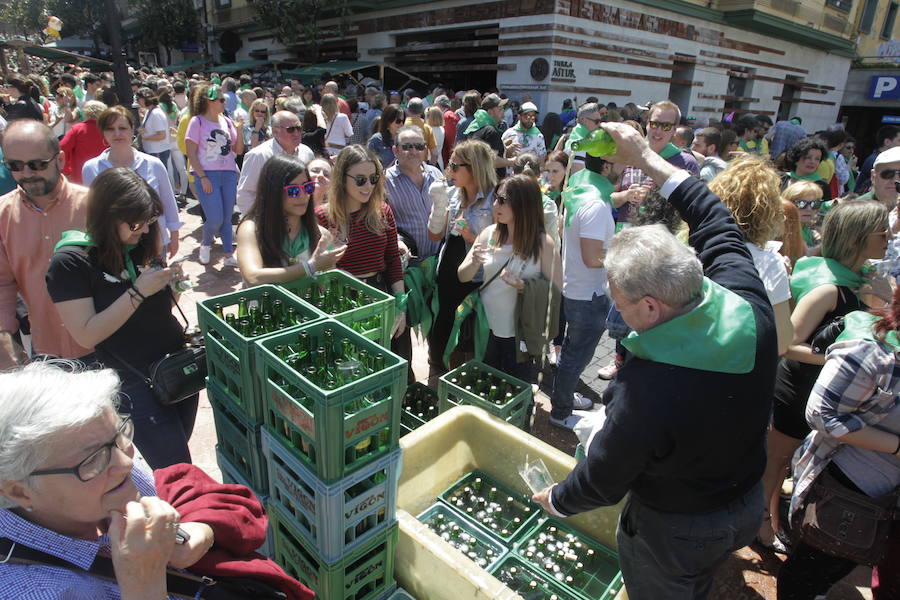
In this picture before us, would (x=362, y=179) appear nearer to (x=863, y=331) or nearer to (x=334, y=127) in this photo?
(x=863, y=331)

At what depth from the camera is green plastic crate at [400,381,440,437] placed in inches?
131

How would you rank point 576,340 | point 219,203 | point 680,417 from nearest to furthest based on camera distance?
1. point 680,417
2. point 576,340
3. point 219,203

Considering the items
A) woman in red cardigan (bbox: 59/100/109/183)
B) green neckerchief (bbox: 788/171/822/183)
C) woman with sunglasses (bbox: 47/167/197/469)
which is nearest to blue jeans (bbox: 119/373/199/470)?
woman with sunglasses (bbox: 47/167/197/469)

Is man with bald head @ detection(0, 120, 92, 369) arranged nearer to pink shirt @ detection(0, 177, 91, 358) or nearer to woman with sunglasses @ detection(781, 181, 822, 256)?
pink shirt @ detection(0, 177, 91, 358)

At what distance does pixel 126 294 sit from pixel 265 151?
3.22 meters

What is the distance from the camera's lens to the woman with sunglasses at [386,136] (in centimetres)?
659

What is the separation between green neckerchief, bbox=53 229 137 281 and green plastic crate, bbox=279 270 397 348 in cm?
66

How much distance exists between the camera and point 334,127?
317 inches

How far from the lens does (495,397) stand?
317 centimetres

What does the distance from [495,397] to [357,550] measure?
1477 mm

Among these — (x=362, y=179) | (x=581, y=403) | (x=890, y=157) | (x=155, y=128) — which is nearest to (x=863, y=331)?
(x=581, y=403)

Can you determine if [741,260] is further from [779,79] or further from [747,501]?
[779,79]

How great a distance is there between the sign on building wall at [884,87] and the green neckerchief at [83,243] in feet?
90.9

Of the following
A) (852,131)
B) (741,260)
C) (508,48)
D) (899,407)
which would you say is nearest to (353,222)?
(741,260)
